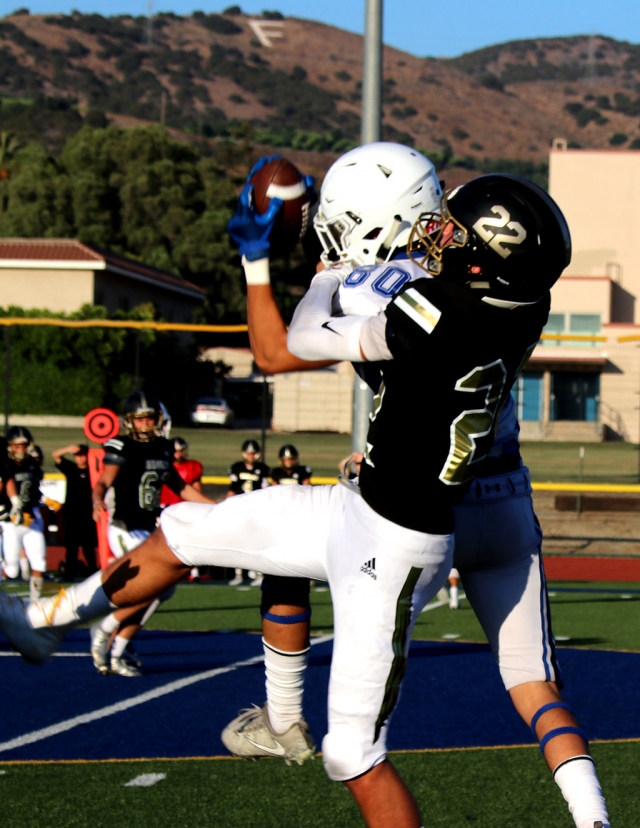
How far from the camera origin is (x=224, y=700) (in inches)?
269

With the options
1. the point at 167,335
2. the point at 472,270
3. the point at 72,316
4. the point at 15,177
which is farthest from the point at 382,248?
the point at 15,177

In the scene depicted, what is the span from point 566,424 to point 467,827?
2312 cm

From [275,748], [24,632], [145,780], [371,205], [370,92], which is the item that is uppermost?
[370,92]

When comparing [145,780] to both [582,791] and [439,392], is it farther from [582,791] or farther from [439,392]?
[439,392]

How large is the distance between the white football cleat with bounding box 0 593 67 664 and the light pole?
5.49m

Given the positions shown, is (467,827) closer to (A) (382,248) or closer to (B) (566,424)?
(A) (382,248)

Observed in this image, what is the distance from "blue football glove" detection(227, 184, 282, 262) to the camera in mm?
3518

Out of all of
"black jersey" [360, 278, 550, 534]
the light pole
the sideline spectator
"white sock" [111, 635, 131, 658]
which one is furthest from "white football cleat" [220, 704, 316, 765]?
the sideline spectator

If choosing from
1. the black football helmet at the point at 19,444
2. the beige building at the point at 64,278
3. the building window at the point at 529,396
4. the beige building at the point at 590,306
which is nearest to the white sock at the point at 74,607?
the black football helmet at the point at 19,444

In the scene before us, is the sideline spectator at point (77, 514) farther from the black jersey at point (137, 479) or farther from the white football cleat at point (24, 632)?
the white football cleat at point (24, 632)

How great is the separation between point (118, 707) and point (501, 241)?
4440 millimetres

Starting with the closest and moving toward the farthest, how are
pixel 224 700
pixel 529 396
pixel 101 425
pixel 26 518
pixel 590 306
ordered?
1. pixel 224 700
2. pixel 26 518
3. pixel 101 425
4. pixel 529 396
5. pixel 590 306

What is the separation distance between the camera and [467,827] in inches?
178

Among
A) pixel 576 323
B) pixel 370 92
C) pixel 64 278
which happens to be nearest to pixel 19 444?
pixel 370 92
